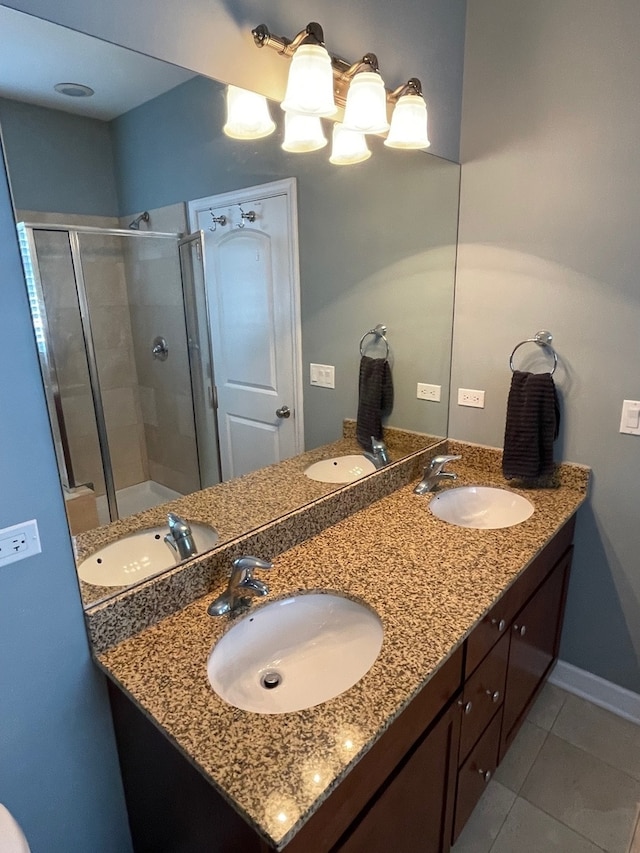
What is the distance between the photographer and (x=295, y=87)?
3.80ft

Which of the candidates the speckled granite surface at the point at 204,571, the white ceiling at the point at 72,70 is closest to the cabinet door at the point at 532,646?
the speckled granite surface at the point at 204,571

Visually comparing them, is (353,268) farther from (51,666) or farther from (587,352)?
(51,666)

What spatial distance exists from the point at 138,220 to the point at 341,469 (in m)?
1.02

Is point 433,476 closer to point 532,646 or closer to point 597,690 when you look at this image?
point 532,646

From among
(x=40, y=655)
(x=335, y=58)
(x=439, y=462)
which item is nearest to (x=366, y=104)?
(x=335, y=58)

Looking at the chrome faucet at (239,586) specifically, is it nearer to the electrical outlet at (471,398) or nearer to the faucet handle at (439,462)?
the faucet handle at (439,462)

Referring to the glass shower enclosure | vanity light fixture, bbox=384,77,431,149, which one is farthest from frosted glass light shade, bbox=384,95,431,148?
the glass shower enclosure

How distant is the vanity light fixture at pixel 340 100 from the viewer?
1.14 m

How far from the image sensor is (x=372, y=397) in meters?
1.92

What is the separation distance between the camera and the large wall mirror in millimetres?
915

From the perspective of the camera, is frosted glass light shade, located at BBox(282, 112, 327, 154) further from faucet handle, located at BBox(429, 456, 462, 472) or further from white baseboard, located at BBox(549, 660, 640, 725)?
white baseboard, located at BBox(549, 660, 640, 725)

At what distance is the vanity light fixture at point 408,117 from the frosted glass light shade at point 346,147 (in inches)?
4.1

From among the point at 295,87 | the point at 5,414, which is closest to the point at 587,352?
the point at 295,87

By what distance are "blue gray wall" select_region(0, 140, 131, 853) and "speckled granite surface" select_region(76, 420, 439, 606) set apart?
96 millimetres
